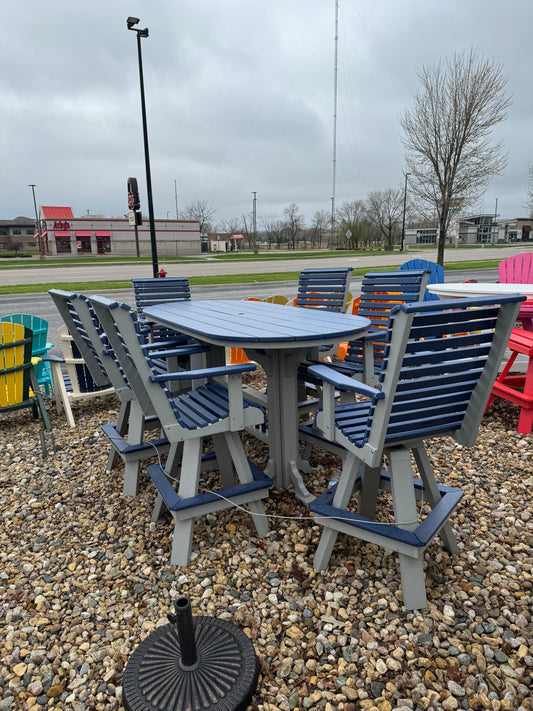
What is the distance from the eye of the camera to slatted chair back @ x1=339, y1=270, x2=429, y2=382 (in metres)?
3.96

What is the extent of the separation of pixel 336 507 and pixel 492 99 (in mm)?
14629

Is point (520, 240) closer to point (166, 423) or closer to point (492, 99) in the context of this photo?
point (492, 99)

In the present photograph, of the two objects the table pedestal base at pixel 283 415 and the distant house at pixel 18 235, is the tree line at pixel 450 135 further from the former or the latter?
the distant house at pixel 18 235

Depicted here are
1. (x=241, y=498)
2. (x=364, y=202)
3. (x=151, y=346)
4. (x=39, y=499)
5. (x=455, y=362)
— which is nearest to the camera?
(x=455, y=362)

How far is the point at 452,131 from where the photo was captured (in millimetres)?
13758

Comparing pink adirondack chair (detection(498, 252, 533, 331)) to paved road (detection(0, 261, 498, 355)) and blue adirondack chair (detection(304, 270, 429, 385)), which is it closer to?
blue adirondack chair (detection(304, 270, 429, 385))

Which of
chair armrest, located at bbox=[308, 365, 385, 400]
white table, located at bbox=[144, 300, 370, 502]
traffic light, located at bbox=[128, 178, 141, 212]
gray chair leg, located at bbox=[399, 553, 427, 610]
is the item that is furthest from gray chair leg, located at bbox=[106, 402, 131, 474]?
traffic light, located at bbox=[128, 178, 141, 212]

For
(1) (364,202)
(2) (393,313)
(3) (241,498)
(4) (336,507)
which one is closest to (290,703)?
(4) (336,507)

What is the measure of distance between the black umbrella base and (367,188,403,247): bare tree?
2515 inches

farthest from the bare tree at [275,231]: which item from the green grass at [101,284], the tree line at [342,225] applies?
the green grass at [101,284]

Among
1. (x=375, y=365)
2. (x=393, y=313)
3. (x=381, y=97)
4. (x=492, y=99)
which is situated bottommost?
(x=375, y=365)

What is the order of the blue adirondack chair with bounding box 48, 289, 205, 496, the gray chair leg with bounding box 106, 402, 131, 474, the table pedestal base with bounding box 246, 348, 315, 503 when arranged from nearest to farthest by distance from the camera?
the table pedestal base with bounding box 246, 348, 315, 503, the blue adirondack chair with bounding box 48, 289, 205, 496, the gray chair leg with bounding box 106, 402, 131, 474

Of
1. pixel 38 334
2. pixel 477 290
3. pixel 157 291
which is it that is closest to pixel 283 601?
pixel 477 290

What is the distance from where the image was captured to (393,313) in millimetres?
1688
